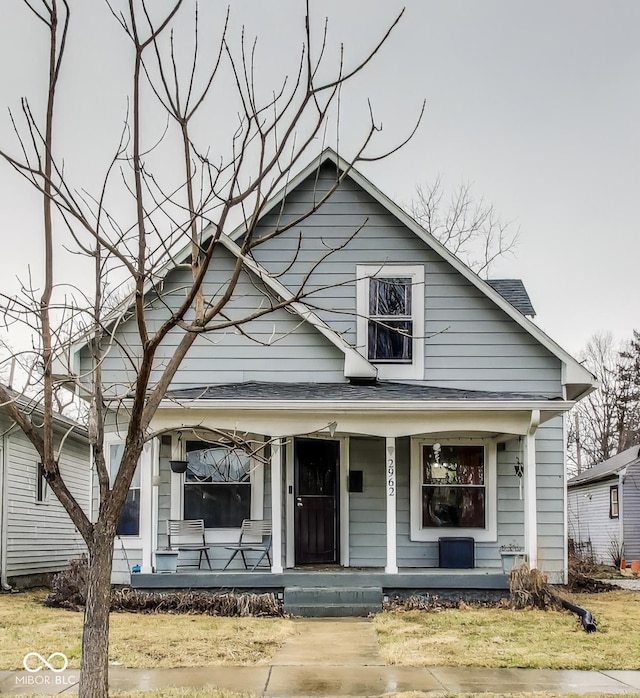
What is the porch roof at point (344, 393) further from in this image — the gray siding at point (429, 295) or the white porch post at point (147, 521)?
the white porch post at point (147, 521)

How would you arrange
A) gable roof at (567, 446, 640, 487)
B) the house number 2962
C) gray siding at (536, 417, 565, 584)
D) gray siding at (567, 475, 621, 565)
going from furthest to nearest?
gray siding at (567, 475, 621, 565)
gable roof at (567, 446, 640, 487)
gray siding at (536, 417, 565, 584)
the house number 2962

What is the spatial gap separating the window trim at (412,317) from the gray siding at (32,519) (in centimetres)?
669

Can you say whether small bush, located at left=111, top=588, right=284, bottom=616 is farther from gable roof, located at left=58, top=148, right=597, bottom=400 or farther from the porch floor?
gable roof, located at left=58, top=148, right=597, bottom=400

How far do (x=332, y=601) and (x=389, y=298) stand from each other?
4888 millimetres

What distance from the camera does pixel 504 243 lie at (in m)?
26.1

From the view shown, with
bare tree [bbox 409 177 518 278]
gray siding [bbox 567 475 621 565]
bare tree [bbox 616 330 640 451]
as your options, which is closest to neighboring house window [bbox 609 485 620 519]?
gray siding [bbox 567 475 621 565]

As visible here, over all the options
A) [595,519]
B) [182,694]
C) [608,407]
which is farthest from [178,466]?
[608,407]

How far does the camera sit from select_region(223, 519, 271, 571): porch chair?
12.1 meters

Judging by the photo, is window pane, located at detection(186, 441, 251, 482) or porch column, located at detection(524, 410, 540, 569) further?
window pane, located at detection(186, 441, 251, 482)

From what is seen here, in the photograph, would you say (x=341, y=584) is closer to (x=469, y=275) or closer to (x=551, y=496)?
(x=551, y=496)

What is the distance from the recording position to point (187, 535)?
1249 centimetres

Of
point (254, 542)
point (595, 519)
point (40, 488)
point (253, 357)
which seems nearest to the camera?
point (254, 542)

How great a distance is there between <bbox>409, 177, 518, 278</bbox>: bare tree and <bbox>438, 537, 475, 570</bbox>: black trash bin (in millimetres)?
14822

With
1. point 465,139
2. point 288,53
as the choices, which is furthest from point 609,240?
point 288,53
